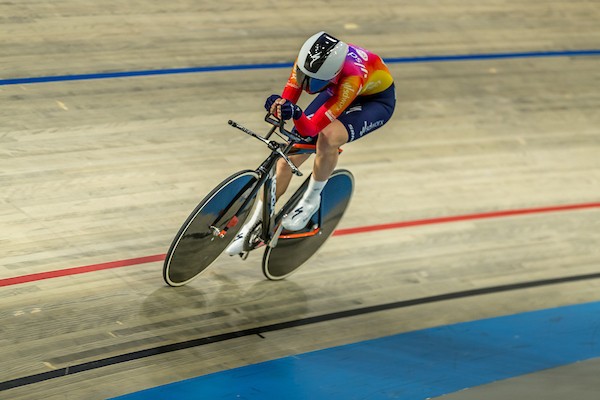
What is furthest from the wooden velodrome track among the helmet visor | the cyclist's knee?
the helmet visor

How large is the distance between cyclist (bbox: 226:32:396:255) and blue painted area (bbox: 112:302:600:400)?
701mm

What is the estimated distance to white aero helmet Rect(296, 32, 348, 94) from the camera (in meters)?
3.62

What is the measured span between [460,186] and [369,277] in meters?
1.28

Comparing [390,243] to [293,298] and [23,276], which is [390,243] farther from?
[23,276]

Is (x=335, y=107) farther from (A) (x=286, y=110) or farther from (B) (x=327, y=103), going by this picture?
(A) (x=286, y=110)

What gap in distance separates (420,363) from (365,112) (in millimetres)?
1116

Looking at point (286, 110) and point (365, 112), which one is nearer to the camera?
point (286, 110)

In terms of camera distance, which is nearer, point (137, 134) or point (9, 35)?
point (137, 134)

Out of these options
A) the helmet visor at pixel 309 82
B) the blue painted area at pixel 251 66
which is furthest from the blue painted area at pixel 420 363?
the blue painted area at pixel 251 66

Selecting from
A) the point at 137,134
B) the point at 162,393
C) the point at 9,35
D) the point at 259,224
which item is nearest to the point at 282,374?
the point at 162,393

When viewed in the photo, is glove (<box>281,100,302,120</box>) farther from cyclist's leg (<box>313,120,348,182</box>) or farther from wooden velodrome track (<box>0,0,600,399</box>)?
wooden velodrome track (<box>0,0,600,399</box>)

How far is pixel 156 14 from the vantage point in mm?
6344

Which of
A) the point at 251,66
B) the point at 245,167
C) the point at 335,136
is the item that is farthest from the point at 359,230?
the point at 251,66

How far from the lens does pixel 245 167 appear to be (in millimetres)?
5227
